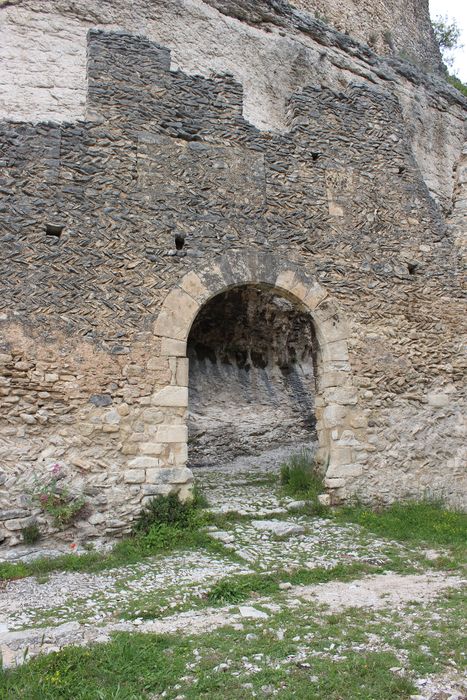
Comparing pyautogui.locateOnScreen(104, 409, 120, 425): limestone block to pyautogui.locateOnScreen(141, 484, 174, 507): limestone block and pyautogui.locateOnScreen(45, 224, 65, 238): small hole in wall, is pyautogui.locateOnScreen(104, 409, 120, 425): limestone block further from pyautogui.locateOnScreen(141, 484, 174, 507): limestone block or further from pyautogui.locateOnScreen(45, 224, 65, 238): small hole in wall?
pyautogui.locateOnScreen(45, 224, 65, 238): small hole in wall

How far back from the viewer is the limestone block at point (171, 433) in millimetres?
6195

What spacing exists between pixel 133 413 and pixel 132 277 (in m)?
1.50

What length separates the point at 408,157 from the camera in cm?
828

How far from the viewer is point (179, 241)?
6.82 meters

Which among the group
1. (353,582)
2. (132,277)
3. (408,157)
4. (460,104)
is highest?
(460,104)

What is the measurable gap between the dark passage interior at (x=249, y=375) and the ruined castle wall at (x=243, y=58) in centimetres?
369

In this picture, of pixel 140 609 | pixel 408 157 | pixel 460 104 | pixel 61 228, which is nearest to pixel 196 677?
pixel 140 609

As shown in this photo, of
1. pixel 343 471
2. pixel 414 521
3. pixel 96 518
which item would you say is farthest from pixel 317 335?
pixel 96 518

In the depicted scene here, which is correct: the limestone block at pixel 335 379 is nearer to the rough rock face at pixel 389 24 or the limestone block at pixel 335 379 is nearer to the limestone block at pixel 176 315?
the limestone block at pixel 176 315

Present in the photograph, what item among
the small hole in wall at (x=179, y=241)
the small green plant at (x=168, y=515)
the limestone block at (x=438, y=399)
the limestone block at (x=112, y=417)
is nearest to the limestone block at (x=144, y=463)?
the small green plant at (x=168, y=515)

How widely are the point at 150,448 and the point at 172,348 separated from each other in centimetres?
111

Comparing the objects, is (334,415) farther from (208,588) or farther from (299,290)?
(208,588)

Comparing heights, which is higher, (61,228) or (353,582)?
(61,228)

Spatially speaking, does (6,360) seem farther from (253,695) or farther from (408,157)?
(408,157)
